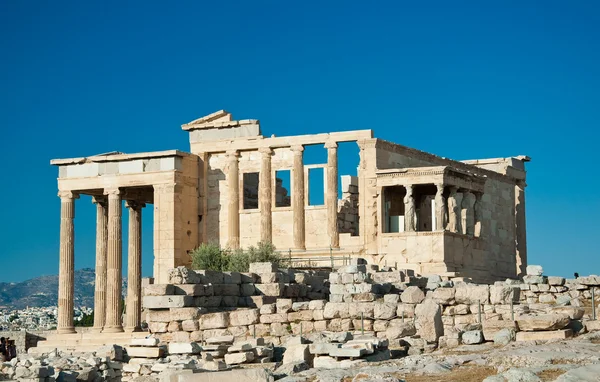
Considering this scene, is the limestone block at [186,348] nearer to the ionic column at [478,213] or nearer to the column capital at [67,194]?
the column capital at [67,194]

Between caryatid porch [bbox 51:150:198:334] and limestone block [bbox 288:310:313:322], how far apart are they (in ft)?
48.2

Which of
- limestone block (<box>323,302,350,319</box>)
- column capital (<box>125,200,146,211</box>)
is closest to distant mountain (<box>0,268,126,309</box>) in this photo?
column capital (<box>125,200,146,211</box>)

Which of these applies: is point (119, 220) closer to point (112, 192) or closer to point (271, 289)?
point (112, 192)

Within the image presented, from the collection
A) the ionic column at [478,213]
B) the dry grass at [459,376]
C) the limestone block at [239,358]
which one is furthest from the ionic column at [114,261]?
the dry grass at [459,376]

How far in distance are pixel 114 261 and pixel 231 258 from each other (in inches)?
199

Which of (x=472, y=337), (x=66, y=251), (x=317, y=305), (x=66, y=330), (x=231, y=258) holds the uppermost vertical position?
(x=66, y=251)

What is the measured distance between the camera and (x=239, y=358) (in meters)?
19.7

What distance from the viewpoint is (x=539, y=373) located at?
590 inches

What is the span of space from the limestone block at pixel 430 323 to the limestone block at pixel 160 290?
6804 millimetres

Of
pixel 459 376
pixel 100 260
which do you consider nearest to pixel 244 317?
pixel 459 376

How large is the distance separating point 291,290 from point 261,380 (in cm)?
1162

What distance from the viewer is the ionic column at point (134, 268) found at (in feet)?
130

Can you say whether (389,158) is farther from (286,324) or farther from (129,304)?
(286,324)

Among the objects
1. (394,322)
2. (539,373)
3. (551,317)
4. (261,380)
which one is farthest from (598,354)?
(394,322)
